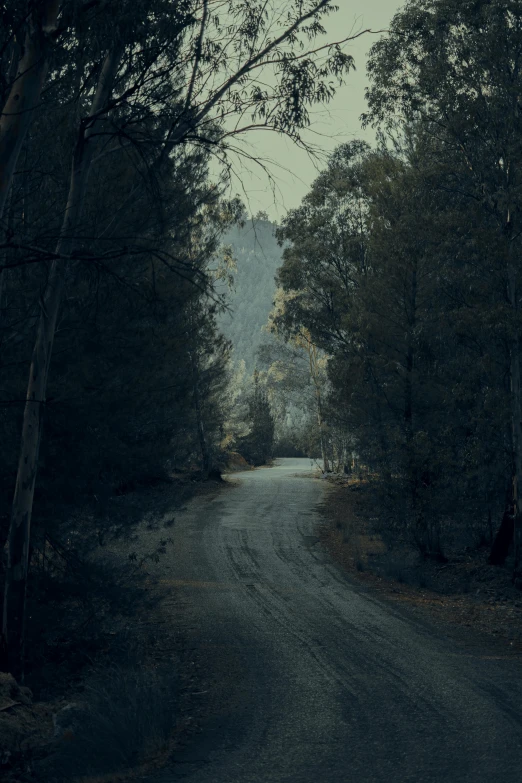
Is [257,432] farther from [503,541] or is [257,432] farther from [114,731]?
[114,731]

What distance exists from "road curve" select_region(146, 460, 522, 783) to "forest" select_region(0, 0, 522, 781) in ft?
2.72

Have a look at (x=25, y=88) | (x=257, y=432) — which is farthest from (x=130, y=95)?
(x=257, y=432)

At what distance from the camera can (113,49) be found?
827 cm

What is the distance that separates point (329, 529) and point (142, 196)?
13.6 metres

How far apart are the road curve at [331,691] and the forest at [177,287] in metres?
0.83

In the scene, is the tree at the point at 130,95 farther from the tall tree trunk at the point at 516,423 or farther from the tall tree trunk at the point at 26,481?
the tall tree trunk at the point at 516,423

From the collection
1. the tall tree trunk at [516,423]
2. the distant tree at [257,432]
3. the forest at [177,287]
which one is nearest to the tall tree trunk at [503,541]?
the forest at [177,287]

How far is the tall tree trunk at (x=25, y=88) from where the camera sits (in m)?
6.67

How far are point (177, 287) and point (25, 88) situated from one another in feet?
26.5

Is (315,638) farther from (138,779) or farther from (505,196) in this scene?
(505,196)

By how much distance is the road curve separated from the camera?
228 inches

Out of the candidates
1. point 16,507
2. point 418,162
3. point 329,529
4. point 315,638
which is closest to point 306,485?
point 329,529

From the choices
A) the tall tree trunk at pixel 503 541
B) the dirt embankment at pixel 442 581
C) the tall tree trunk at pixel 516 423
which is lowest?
the dirt embankment at pixel 442 581

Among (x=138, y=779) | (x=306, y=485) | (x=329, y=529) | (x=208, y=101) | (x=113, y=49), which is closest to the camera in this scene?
(x=138, y=779)
